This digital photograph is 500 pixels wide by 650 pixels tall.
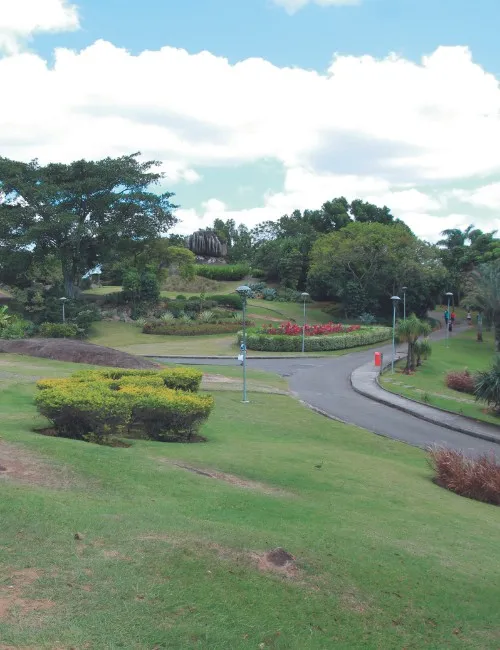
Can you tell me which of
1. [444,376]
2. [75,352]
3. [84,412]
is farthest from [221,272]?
[84,412]

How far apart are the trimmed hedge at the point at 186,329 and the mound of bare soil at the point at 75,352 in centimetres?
1692

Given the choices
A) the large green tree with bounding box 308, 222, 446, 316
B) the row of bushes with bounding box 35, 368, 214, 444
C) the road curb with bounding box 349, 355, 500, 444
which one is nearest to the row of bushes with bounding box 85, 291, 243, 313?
the large green tree with bounding box 308, 222, 446, 316

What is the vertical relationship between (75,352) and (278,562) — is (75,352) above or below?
below

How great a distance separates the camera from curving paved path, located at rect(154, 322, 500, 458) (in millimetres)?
17328

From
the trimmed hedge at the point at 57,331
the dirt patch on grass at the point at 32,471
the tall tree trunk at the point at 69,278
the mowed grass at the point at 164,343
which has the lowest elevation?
the mowed grass at the point at 164,343

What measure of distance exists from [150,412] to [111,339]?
32540mm

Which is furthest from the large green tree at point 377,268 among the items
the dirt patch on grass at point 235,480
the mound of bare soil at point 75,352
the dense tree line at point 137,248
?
the dirt patch on grass at point 235,480

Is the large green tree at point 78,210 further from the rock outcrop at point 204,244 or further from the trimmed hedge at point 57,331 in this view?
the rock outcrop at point 204,244

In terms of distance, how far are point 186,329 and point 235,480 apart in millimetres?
36942

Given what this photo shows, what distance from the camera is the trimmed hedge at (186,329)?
45562 millimetres

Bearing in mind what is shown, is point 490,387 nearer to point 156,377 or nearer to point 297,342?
point 156,377

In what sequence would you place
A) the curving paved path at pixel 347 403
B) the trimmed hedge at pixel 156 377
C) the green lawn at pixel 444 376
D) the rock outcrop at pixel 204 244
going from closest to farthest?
the trimmed hedge at pixel 156 377 → the curving paved path at pixel 347 403 → the green lawn at pixel 444 376 → the rock outcrop at pixel 204 244

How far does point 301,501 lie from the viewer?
8.26 m

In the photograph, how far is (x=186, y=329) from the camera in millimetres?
45719
